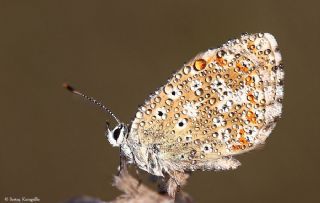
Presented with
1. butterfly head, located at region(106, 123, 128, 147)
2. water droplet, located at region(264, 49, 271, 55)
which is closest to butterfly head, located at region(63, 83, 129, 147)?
butterfly head, located at region(106, 123, 128, 147)

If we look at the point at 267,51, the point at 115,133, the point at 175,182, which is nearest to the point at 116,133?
the point at 115,133

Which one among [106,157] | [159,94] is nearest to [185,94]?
[159,94]

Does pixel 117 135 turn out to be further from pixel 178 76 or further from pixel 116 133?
pixel 178 76

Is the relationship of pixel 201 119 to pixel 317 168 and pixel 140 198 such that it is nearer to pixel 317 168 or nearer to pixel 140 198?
pixel 140 198

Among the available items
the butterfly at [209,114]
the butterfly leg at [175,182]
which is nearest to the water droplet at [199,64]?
the butterfly at [209,114]

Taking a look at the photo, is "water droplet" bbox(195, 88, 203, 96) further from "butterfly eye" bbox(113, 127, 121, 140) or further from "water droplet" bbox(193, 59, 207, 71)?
"butterfly eye" bbox(113, 127, 121, 140)

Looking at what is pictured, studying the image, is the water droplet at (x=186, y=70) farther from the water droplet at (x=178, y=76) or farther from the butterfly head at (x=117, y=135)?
the butterfly head at (x=117, y=135)

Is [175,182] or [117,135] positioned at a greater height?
[117,135]
